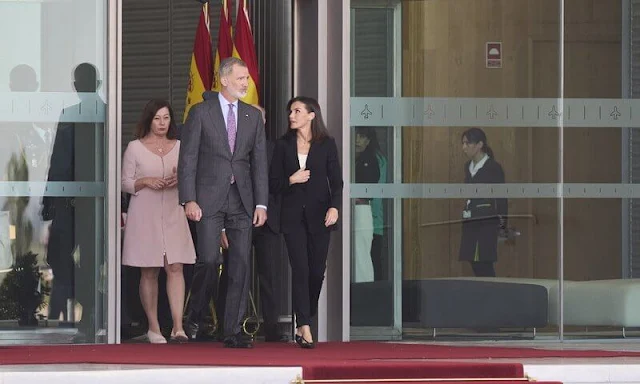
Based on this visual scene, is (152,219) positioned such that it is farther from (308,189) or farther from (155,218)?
(308,189)

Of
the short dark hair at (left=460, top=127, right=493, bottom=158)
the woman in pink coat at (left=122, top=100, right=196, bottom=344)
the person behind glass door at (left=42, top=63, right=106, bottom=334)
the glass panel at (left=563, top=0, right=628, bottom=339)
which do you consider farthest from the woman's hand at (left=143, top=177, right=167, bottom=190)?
the glass panel at (left=563, top=0, right=628, bottom=339)

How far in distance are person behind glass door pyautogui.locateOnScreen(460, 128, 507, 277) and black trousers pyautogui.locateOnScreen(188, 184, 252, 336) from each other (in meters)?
1.73

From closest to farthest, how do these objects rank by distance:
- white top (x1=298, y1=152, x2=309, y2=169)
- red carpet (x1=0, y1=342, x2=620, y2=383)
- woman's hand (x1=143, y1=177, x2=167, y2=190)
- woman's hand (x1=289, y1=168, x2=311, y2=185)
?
1. red carpet (x1=0, y1=342, x2=620, y2=383)
2. woman's hand (x1=289, y1=168, x2=311, y2=185)
3. white top (x1=298, y1=152, x2=309, y2=169)
4. woman's hand (x1=143, y1=177, x2=167, y2=190)

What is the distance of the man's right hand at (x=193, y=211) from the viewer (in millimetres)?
9922

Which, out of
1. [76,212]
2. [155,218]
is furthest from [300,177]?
[76,212]

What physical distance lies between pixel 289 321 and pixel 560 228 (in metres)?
2.06

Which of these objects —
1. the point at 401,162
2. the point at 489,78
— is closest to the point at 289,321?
the point at 401,162

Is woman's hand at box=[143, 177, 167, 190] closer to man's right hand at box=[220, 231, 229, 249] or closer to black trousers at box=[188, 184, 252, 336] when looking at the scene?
man's right hand at box=[220, 231, 229, 249]

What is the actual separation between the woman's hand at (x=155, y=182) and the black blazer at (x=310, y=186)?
88 cm

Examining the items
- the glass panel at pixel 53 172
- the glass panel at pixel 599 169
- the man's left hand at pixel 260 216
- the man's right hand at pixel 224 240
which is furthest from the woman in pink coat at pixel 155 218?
the glass panel at pixel 599 169

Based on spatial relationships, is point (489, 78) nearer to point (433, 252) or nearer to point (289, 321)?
point (433, 252)

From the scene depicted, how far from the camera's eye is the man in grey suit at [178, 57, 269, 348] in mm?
10023

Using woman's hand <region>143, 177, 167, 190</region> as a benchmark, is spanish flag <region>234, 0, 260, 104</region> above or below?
above

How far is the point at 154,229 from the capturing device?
11.0 metres
